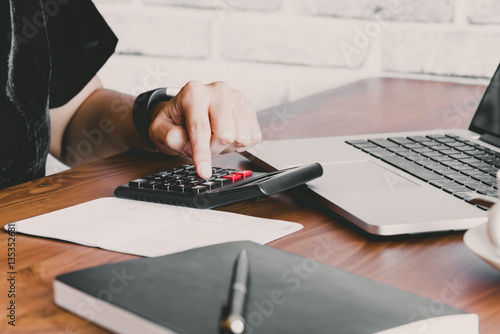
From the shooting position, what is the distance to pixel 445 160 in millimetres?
671

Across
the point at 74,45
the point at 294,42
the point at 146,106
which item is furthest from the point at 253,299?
the point at 294,42

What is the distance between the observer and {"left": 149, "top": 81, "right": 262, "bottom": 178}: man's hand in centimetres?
64

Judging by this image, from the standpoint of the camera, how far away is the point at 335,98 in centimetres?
116

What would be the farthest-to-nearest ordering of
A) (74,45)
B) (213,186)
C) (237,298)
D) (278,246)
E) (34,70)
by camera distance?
(74,45), (34,70), (213,186), (278,246), (237,298)

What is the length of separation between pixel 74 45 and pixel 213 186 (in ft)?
1.75

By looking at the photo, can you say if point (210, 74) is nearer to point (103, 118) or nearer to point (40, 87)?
point (103, 118)

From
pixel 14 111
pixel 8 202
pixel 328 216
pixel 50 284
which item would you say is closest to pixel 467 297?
pixel 328 216

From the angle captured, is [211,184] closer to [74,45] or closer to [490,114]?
[490,114]

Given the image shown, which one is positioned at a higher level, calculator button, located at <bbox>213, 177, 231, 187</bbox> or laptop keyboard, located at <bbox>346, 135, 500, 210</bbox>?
calculator button, located at <bbox>213, 177, 231, 187</bbox>

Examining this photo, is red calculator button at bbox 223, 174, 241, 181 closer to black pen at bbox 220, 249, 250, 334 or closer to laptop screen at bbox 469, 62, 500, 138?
black pen at bbox 220, 249, 250, 334

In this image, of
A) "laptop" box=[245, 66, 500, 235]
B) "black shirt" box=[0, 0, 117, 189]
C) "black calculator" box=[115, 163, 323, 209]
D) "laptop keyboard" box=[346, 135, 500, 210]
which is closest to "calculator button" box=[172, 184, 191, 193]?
"black calculator" box=[115, 163, 323, 209]

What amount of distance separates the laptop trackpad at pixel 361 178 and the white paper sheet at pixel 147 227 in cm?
9

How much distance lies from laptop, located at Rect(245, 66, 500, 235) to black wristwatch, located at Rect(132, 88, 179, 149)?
0.15 metres

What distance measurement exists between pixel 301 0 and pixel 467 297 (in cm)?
101
